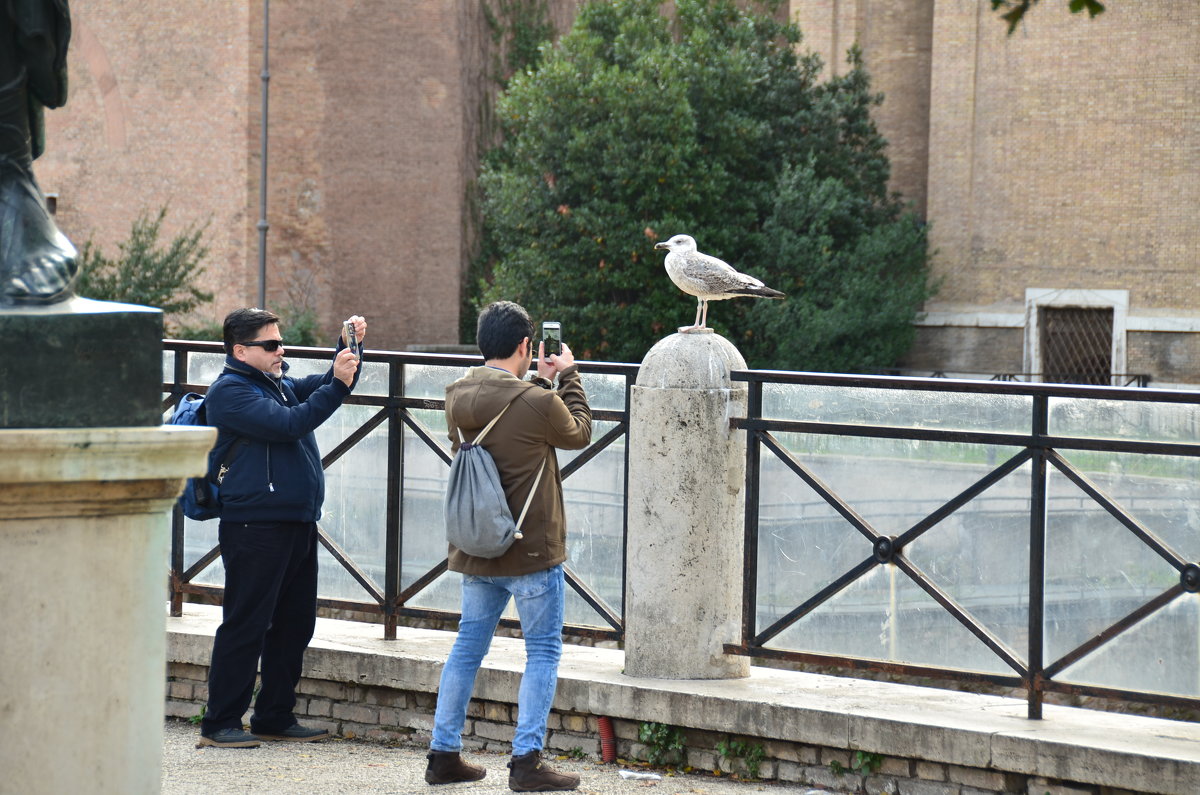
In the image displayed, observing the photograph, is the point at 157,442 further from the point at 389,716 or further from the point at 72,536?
the point at 389,716

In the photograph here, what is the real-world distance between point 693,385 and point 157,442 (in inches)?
122

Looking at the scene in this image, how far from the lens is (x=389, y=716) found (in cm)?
643

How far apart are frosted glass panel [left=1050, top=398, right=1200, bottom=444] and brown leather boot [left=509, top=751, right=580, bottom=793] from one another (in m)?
2.17

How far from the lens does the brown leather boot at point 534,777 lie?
5.25 m

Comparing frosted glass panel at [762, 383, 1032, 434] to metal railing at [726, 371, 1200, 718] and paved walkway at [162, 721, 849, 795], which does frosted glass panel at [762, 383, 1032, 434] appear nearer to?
metal railing at [726, 371, 1200, 718]

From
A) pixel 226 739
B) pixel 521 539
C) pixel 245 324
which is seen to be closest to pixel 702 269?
pixel 521 539

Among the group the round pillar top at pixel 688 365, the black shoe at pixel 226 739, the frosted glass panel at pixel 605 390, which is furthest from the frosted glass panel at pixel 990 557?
the black shoe at pixel 226 739

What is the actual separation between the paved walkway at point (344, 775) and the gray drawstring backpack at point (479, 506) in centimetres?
98

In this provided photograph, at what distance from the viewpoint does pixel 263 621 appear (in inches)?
234

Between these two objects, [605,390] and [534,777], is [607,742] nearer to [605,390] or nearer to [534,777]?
[534,777]

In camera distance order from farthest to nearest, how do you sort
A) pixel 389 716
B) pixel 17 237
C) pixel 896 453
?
1. pixel 389 716
2. pixel 896 453
3. pixel 17 237

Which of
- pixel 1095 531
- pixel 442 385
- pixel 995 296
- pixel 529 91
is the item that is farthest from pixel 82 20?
pixel 1095 531

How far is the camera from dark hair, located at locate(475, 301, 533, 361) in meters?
5.25

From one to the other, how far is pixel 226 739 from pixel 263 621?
54 centimetres
